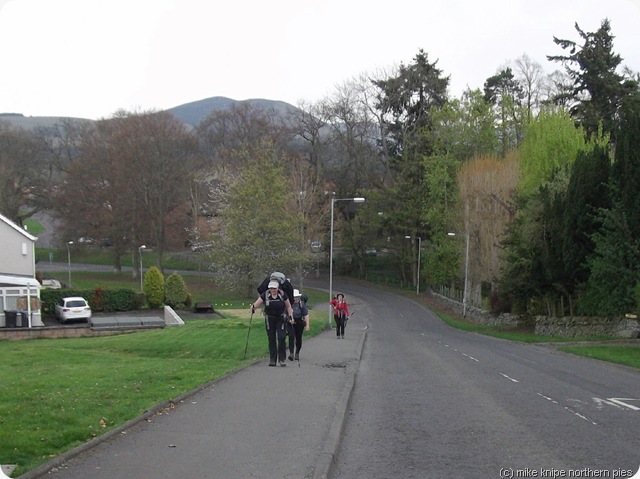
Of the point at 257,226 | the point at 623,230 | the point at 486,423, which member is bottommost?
the point at 486,423

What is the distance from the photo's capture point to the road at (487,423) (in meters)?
7.16

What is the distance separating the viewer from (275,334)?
48.2 ft

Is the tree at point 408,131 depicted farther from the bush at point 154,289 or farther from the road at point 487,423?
the road at point 487,423

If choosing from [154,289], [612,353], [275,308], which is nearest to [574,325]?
[612,353]

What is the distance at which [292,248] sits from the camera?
193 feet

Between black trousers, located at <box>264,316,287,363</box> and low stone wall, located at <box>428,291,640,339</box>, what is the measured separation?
74.9ft

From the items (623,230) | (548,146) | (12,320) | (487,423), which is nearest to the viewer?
(487,423)

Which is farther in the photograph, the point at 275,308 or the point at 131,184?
the point at 131,184

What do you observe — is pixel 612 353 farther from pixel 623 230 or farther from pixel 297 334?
pixel 297 334

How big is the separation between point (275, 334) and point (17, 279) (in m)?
33.0

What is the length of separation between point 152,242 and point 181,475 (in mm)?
67898

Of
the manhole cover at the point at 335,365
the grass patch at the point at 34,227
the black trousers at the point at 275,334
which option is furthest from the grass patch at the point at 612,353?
the grass patch at the point at 34,227

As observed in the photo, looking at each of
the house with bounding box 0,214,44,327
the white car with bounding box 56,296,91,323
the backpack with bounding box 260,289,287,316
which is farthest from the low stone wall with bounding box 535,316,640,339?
the house with bounding box 0,214,44,327

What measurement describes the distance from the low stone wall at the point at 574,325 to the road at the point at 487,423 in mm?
16039
